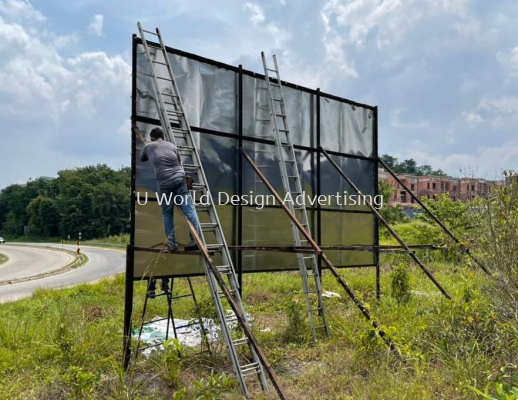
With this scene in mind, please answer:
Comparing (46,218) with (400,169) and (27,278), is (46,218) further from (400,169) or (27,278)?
(400,169)

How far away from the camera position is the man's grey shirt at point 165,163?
5105 millimetres

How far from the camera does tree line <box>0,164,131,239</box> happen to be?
6384 centimetres

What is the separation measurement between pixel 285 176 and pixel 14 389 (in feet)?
15.7

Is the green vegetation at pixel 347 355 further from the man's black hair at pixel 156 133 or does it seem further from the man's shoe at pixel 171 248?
the man's black hair at pixel 156 133

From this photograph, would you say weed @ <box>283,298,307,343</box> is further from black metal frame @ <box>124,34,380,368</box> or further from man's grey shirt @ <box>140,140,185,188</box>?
man's grey shirt @ <box>140,140,185,188</box>

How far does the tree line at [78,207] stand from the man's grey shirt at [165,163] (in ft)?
194

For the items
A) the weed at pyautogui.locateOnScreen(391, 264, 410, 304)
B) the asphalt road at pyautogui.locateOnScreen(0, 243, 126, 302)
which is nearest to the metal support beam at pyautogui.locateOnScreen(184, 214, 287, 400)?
the weed at pyautogui.locateOnScreen(391, 264, 410, 304)

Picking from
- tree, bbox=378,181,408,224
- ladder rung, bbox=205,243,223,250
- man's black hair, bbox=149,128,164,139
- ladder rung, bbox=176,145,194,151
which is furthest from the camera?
tree, bbox=378,181,408,224

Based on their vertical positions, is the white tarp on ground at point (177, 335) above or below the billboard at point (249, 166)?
below

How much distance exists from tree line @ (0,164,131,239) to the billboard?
185 ft

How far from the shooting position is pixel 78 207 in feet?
216

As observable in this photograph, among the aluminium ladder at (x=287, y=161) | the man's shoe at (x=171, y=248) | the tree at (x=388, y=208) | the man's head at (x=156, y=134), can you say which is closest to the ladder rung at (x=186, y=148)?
the man's head at (x=156, y=134)

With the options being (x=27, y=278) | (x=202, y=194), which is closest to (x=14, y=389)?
(x=202, y=194)

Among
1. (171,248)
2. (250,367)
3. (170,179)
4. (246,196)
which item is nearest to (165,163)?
(170,179)
